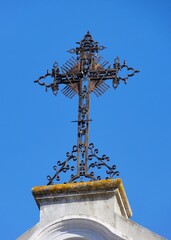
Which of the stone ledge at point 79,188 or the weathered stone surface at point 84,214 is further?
the stone ledge at point 79,188

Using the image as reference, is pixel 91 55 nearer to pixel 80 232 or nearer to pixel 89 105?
pixel 89 105

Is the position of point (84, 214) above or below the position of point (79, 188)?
below

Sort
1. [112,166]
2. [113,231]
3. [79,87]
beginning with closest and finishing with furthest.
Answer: [113,231]
[112,166]
[79,87]

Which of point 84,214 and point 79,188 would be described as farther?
point 79,188

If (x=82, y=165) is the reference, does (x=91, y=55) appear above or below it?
above

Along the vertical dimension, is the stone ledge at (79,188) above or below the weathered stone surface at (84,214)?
above

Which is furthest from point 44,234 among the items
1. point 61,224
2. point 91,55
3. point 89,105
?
point 91,55

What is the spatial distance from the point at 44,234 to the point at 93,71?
2.87m

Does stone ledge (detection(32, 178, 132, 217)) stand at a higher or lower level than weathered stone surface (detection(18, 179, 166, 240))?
higher

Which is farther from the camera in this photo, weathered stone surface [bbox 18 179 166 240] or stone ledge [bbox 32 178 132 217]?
stone ledge [bbox 32 178 132 217]

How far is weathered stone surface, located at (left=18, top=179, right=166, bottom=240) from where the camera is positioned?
36.7 feet

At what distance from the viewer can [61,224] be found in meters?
11.3

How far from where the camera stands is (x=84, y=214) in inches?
447

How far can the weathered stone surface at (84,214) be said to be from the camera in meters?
11.2
